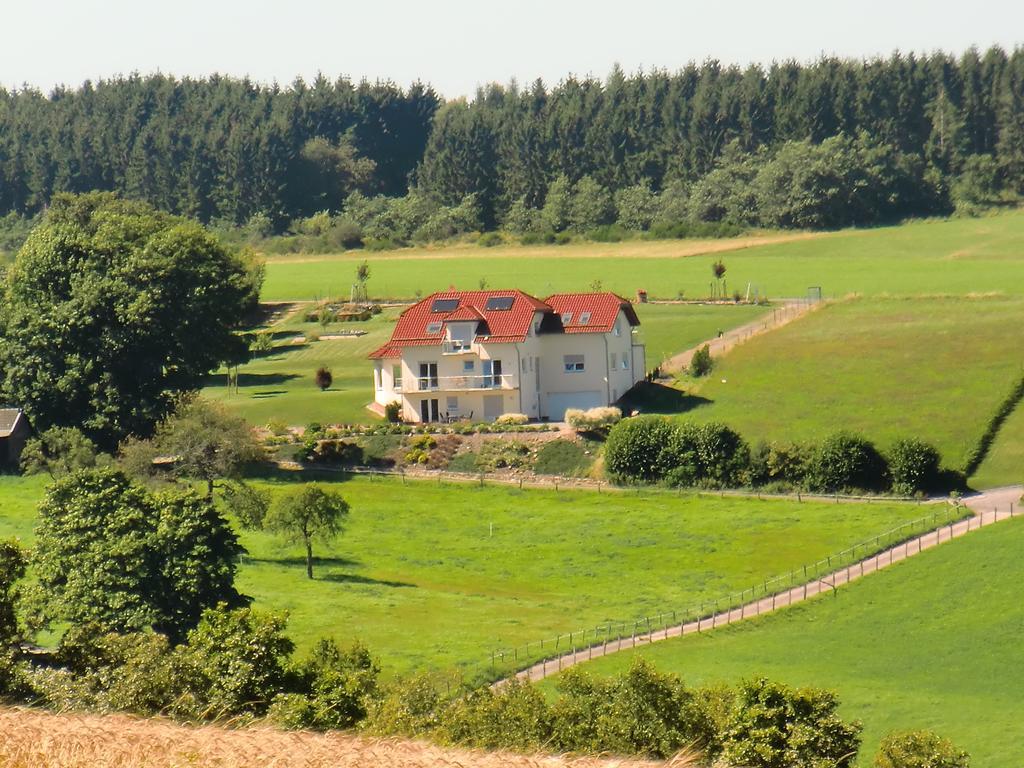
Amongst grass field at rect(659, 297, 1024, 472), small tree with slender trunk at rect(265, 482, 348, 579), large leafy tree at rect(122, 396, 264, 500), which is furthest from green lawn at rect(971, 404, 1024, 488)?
large leafy tree at rect(122, 396, 264, 500)

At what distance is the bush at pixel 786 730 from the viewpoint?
117 ft

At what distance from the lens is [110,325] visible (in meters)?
90.1

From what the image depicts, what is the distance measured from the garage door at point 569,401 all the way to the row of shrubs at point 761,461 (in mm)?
9764

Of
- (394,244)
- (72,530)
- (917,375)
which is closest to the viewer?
(72,530)

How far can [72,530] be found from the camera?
55.2 meters

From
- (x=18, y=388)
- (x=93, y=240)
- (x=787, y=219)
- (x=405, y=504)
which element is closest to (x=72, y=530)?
(x=405, y=504)

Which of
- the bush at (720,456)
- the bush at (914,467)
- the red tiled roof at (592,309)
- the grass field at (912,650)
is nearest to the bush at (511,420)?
the red tiled roof at (592,309)

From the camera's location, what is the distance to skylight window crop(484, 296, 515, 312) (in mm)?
91562

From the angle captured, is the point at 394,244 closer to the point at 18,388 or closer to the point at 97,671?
the point at 18,388

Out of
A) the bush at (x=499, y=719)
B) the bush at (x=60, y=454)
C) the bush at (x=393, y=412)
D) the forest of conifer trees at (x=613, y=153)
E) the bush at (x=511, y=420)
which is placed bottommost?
the bush at (x=499, y=719)

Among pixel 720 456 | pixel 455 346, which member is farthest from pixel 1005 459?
pixel 455 346

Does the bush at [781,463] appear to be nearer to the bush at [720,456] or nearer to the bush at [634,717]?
the bush at [720,456]

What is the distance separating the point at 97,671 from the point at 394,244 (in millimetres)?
124866

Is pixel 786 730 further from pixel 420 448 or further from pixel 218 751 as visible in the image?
pixel 420 448
